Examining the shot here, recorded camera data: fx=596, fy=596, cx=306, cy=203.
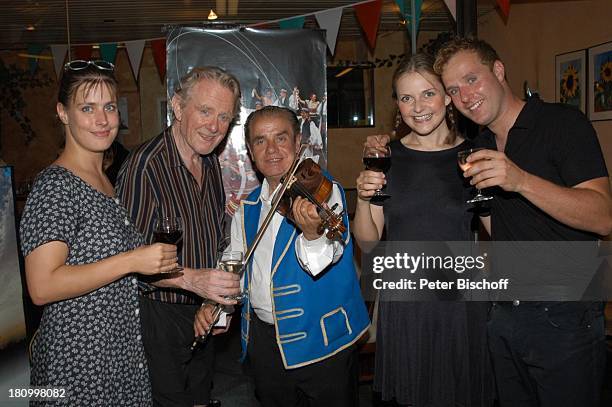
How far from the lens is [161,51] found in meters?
7.21

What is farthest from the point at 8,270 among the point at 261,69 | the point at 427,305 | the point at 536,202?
the point at 536,202

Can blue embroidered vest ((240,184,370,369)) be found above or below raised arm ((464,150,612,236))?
below

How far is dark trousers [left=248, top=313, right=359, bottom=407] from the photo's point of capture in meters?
2.37

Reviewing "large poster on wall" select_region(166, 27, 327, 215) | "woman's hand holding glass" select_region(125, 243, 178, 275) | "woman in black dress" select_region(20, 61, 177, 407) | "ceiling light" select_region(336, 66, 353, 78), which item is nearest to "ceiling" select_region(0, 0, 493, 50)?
"ceiling light" select_region(336, 66, 353, 78)

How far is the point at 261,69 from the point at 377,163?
5.59 ft

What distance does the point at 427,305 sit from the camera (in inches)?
94.1

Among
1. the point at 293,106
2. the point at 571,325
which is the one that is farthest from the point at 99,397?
the point at 293,106

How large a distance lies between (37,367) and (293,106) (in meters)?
2.28

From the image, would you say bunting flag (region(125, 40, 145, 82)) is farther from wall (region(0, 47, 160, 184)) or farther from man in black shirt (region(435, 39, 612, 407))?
man in black shirt (region(435, 39, 612, 407))

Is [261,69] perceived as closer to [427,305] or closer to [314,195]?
[314,195]

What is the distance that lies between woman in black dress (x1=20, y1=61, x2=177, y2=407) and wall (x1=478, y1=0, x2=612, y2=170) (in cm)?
582

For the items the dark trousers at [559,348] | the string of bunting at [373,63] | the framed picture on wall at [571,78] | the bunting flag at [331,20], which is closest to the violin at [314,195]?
the dark trousers at [559,348]

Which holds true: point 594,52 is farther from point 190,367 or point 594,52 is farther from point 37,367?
point 37,367

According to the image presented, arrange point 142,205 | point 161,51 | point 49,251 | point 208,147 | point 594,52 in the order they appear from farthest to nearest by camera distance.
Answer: point 161,51, point 594,52, point 208,147, point 142,205, point 49,251
